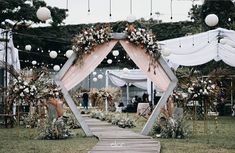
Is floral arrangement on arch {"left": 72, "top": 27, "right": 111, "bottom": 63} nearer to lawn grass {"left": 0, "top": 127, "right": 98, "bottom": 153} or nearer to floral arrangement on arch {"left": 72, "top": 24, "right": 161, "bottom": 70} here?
floral arrangement on arch {"left": 72, "top": 24, "right": 161, "bottom": 70}

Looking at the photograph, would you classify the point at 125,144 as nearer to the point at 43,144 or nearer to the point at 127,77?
the point at 43,144

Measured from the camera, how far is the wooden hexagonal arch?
43.6 feet

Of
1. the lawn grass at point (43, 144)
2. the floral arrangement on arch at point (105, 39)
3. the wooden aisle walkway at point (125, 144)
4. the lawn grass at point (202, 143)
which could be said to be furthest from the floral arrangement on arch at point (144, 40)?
the lawn grass at point (43, 144)

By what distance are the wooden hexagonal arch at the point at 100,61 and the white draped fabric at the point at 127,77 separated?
1546 centimetres

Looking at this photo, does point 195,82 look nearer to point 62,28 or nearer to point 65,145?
point 65,145

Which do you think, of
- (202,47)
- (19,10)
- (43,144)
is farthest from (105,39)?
(19,10)

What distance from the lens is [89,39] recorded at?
13289 mm

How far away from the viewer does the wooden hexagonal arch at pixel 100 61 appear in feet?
43.6

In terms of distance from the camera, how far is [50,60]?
3575 cm

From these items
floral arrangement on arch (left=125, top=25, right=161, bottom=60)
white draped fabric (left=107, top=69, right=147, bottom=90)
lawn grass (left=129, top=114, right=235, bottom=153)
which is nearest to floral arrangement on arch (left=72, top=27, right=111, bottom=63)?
floral arrangement on arch (left=125, top=25, right=161, bottom=60)

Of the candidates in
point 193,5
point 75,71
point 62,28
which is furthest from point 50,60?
point 75,71

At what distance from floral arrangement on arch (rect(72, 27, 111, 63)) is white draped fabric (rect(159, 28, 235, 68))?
5267 mm

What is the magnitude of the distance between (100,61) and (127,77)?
56.1 ft

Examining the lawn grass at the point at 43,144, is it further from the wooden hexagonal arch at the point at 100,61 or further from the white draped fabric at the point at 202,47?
the white draped fabric at the point at 202,47
